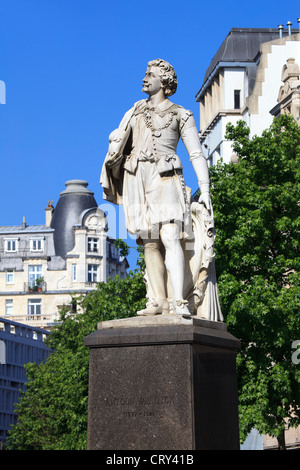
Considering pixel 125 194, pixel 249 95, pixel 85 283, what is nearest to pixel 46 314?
pixel 85 283

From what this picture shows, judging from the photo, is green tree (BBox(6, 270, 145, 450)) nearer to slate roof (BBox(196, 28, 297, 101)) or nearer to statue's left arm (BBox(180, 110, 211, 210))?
slate roof (BBox(196, 28, 297, 101))

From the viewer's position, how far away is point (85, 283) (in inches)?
5694

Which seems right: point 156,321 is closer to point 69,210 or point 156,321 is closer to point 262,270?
point 262,270

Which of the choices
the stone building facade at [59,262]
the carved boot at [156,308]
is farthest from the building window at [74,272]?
the carved boot at [156,308]

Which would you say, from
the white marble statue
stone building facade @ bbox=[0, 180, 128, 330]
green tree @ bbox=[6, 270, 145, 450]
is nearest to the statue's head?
the white marble statue

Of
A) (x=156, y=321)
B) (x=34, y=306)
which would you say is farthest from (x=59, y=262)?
(x=156, y=321)

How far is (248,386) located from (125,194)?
71.8ft

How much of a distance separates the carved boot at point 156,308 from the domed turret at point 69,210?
13078 centimetres

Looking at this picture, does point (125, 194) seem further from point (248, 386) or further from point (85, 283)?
point (85, 283)

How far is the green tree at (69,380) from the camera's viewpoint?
45.9 metres

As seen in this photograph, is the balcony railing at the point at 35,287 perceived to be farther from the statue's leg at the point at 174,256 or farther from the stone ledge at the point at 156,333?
the stone ledge at the point at 156,333

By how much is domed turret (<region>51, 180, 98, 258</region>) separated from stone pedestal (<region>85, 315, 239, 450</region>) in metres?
132

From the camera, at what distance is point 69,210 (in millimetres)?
147375

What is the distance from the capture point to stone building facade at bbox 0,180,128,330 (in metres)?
145
